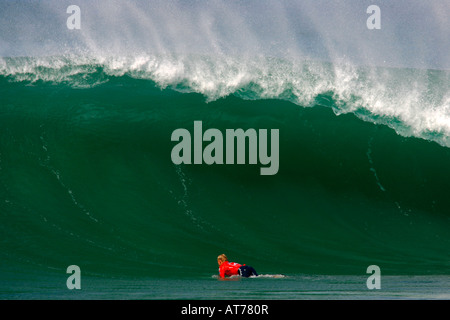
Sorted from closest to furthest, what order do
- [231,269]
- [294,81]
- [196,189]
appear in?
[231,269], [196,189], [294,81]

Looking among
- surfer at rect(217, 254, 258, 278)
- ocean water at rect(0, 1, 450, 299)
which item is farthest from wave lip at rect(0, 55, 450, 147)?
surfer at rect(217, 254, 258, 278)

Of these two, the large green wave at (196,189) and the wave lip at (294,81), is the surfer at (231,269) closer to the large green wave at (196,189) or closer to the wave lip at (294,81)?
the large green wave at (196,189)

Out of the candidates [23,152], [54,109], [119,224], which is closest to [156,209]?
[119,224]

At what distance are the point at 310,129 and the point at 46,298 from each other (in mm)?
7509

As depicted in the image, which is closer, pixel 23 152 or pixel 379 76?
pixel 23 152

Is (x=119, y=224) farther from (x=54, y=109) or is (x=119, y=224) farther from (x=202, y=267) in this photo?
(x=54, y=109)

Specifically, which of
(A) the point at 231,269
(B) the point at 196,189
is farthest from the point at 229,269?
(B) the point at 196,189

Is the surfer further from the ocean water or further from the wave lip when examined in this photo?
the wave lip

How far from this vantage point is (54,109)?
468 inches

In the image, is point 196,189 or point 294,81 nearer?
point 196,189

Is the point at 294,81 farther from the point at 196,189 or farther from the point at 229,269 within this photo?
the point at 229,269
